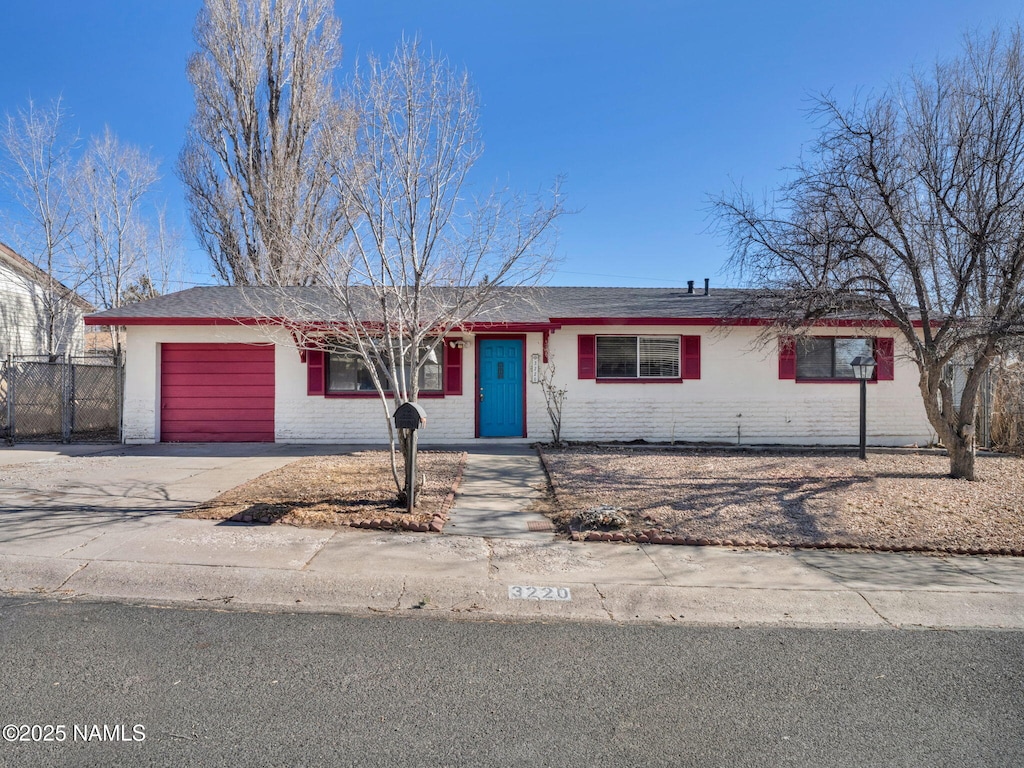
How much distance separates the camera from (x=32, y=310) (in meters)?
18.2

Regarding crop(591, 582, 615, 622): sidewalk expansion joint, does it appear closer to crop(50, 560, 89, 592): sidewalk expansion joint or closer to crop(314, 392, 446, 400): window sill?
crop(50, 560, 89, 592): sidewalk expansion joint

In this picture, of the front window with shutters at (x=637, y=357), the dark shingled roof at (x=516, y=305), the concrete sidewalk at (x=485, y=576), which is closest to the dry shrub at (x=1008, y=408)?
the dark shingled roof at (x=516, y=305)

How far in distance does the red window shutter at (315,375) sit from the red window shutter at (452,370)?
2619 millimetres

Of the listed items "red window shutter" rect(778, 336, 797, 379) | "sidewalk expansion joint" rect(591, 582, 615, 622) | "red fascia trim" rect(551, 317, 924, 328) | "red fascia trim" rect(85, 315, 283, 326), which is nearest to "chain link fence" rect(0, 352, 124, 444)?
"red fascia trim" rect(85, 315, 283, 326)

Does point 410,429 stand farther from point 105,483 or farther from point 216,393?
point 216,393

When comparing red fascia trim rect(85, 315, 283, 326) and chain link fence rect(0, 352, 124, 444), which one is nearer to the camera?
red fascia trim rect(85, 315, 283, 326)

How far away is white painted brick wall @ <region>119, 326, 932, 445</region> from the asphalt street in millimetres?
8598

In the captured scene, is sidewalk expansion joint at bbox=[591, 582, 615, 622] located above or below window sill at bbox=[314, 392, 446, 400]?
below

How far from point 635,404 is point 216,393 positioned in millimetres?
9051

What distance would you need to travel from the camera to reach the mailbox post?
665 cm

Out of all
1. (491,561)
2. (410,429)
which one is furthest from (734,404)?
(491,561)

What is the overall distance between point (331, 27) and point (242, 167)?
616 centimetres

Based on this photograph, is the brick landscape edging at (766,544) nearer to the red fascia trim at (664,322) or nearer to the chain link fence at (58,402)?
the red fascia trim at (664,322)

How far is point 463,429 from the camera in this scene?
42.4 feet
